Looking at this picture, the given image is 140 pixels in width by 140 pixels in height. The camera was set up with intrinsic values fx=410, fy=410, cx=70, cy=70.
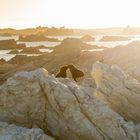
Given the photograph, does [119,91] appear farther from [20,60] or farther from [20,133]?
[20,60]

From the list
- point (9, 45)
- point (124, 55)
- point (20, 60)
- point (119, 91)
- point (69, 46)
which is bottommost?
point (9, 45)

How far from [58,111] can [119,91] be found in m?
4.28

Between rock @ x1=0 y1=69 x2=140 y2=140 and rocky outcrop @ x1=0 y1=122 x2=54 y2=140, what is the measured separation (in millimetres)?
1069

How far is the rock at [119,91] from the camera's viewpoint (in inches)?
822

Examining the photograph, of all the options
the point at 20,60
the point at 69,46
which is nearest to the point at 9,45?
the point at 69,46

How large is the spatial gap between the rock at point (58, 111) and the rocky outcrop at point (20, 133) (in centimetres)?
107

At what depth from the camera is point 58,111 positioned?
18.6 metres

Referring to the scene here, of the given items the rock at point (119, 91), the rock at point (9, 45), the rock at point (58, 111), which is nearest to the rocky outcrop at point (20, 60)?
the rock at point (119, 91)

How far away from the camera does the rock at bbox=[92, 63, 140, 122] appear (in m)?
20.9

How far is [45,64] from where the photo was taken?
79.4 metres

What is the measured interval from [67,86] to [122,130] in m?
3.56

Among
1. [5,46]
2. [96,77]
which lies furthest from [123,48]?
[5,46]

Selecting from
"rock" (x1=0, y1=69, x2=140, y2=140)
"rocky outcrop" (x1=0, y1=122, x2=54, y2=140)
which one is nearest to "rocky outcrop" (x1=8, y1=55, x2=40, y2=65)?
"rock" (x1=0, y1=69, x2=140, y2=140)

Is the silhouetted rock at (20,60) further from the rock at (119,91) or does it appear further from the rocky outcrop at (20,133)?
the rocky outcrop at (20,133)
